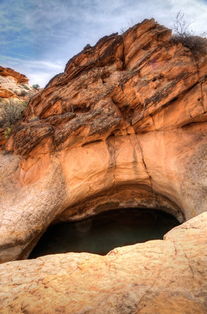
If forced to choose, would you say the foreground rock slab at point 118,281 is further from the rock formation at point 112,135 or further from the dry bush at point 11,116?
the dry bush at point 11,116

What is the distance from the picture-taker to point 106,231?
27.6ft

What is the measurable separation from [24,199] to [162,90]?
218 inches

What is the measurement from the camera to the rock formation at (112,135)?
6879mm

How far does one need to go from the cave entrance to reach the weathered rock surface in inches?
32.0

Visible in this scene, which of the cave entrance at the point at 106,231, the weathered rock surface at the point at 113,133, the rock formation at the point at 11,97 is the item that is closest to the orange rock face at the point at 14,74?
the rock formation at the point at 11,97

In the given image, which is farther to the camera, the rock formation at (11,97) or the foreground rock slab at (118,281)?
the rock formation at (11,97)

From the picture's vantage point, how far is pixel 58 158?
24.2 feet

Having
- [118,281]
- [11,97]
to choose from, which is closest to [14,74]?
[11,97]

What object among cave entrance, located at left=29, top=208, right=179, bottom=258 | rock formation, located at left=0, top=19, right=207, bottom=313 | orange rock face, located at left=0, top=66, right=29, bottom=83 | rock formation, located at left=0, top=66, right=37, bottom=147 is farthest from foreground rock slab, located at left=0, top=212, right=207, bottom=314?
orange rock face, located at left=0, top=66, right=29, bottom=83

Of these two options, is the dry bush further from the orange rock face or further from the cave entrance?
the orange rock face

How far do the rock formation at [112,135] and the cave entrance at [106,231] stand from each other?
731 mm

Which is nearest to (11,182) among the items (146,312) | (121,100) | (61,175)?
(61,175)

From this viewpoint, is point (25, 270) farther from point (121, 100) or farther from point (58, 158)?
point (121, 100)

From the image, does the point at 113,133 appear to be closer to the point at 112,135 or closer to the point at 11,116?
the point at 112,135
